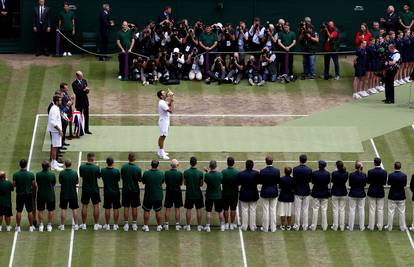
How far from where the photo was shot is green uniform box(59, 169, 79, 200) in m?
35.8

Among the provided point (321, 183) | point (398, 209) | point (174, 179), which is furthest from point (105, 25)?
point (398, 209)

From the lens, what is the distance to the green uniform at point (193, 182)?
35.9 metres

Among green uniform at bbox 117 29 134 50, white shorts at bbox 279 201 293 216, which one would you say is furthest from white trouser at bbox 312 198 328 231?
green uniform at bbox 117 29 134 50

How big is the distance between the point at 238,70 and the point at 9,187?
13.7 m

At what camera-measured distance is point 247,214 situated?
3634 cm

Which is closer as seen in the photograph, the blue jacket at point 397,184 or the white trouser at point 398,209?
the blue jacket at point 397,184

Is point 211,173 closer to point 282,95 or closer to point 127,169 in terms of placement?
point 127,169

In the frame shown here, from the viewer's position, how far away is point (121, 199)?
3653 cm

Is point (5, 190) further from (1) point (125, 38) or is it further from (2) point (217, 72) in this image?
(2) point (217, 72)

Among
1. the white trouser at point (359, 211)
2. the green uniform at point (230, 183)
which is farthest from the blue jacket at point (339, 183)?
the green uniform at point (230, 183)

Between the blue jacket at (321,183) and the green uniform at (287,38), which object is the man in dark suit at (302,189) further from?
the green uniform at (287,38)

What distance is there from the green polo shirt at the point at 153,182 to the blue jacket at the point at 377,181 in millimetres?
5183

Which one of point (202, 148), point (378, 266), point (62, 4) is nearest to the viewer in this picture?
point (378, 266)

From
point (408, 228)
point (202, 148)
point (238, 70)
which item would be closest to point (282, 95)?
point (238, 70)
